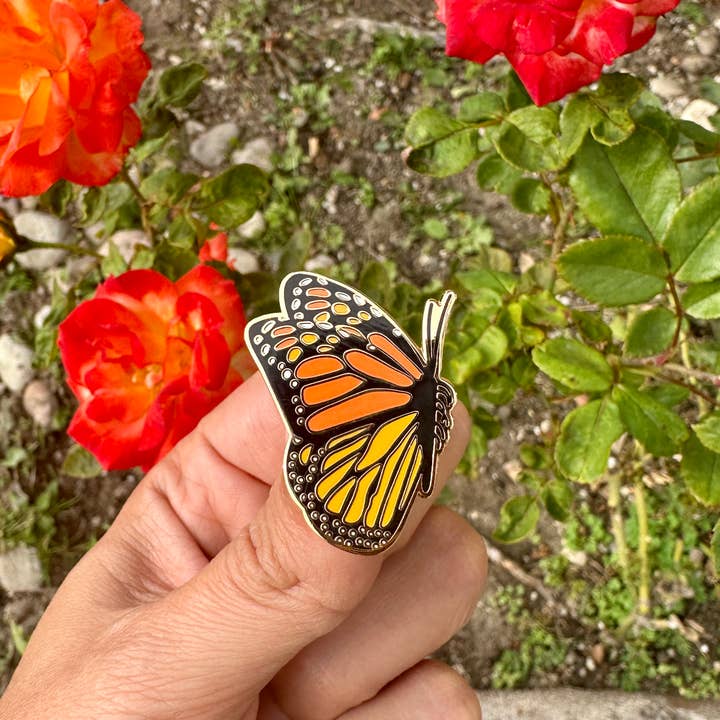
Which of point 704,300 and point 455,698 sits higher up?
point 704,300

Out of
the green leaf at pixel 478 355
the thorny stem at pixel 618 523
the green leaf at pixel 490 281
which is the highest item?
the green leaf at pixel 478 355

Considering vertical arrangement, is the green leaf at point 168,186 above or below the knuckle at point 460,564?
above

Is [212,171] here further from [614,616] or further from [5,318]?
[614,616]

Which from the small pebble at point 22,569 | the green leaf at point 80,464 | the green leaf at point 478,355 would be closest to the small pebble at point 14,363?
the small pebble at point 22,569

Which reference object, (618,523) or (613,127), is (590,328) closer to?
(613,127)

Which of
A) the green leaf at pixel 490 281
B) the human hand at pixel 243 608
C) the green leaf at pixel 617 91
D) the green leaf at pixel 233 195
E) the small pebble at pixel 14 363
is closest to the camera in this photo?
the human hand at pixel 243 608

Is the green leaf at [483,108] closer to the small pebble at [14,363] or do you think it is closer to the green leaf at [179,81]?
the green leaf at [179,81]

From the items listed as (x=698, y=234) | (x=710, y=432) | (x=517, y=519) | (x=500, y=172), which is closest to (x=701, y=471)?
(x=710, y=432)
